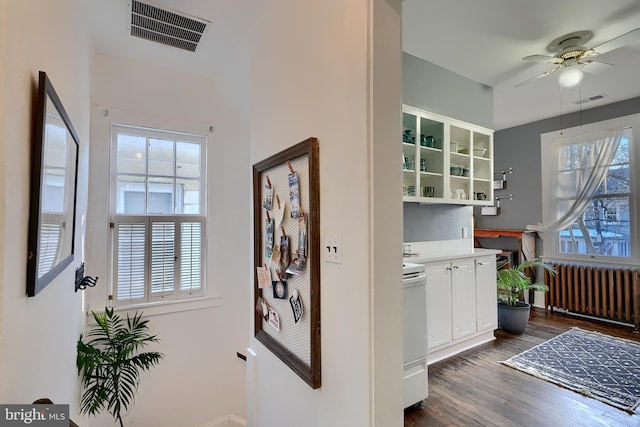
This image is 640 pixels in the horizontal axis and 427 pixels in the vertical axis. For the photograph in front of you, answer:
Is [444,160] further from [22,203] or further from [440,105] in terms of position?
[22,203]

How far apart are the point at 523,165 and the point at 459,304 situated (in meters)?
3.25

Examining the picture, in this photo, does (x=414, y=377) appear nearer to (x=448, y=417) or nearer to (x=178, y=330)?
(x=448, y=417)

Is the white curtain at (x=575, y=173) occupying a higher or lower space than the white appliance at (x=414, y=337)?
higher

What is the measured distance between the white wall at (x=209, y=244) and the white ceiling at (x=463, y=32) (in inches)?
9.1

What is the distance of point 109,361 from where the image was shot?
2.06 meters

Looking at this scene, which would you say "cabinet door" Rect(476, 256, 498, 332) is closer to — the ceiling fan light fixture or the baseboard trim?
the ceiling fan light fixture

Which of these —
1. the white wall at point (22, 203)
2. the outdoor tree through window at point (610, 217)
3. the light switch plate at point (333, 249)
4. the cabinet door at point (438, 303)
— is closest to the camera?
the white wall at point (22, 203)

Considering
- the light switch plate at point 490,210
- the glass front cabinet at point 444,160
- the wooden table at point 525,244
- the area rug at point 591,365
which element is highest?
the glass front cabinet at point 444,160

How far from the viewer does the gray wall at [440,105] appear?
3064 mm

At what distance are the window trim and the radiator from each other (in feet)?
0.41

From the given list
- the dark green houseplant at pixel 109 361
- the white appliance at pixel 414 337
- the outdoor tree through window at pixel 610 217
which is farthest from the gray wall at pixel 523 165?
the dark green houseplant at pixel 109 361

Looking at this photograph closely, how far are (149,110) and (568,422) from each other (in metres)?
4.02

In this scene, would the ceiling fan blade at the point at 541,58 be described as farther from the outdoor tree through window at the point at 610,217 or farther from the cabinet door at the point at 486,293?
the outdoor tree through window at the point at 610,217

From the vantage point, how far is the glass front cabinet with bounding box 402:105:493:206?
9.70 ft
